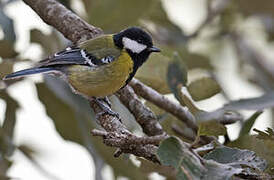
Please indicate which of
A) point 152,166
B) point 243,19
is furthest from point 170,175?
point 243,19

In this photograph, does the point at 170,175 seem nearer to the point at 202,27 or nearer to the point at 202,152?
the point at 202,152

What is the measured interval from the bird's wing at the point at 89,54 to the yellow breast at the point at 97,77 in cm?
3

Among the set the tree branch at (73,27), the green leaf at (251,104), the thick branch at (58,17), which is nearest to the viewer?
the green leaf at (251,104)

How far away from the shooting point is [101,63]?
196cm

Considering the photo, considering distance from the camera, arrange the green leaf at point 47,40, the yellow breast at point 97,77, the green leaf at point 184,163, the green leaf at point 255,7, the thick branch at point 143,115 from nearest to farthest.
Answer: the green leaf at point 184,163 < the thick branch at point 143,115 < the yellow breast at point 97,77 < the green leaf at point 47,40 < the green leaf at point 255,7

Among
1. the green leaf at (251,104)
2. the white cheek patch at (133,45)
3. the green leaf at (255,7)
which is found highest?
the green leaf at (251,104)

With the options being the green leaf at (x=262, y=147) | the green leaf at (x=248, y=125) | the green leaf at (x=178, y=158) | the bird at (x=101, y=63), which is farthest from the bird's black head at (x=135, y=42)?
the green leaf at (x=178, y=158)

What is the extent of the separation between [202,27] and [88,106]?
91 cm

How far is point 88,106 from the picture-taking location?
1938 mm

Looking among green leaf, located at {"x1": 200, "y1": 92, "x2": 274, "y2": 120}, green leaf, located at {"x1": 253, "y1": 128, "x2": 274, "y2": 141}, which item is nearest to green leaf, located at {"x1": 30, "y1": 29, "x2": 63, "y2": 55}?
green leaf, located at {"x1": 200, "y1": 92, "x2": 274, "y2": 120}

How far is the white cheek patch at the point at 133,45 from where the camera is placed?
6.64ft

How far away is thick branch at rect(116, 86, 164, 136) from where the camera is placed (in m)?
1.61

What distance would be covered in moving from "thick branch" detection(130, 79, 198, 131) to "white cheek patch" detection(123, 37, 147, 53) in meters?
0.27

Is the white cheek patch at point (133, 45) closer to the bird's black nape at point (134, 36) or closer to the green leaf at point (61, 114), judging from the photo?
the bird's black nape at point (134, 36)
